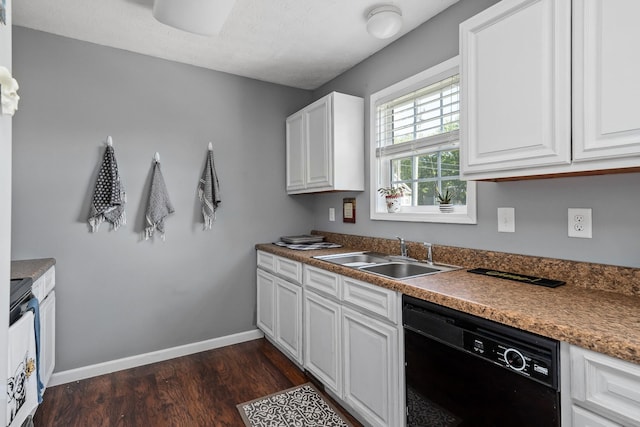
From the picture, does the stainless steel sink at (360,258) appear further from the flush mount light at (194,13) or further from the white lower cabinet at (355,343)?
the flush mount light at (194,13)

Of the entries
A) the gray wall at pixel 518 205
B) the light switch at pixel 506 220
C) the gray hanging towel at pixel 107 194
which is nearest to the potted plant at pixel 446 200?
the gray wall at pixel 518 205

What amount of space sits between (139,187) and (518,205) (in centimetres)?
260

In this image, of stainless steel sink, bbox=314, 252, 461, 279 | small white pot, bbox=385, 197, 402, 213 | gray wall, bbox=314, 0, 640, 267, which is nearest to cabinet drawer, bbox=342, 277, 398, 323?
stainless steel sink, bbox=314, 252, 461, 279

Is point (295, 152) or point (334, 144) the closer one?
point (334, 144)

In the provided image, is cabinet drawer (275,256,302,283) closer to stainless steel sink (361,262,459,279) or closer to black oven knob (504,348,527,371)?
stainless steel sink (361,262,459,279)

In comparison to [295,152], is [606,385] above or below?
below

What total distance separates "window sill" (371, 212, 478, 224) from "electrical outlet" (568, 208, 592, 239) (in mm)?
461

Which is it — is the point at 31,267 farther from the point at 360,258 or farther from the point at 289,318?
the point at 360,258

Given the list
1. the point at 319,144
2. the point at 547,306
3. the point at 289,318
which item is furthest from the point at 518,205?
the point at 289,318

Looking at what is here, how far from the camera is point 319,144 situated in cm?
Result: 276

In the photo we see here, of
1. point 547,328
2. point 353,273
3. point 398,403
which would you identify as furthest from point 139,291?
point 547,328

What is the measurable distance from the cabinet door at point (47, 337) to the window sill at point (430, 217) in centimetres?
225

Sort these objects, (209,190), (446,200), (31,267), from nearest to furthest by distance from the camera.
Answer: (31,267) < (446,200) < (209,190)

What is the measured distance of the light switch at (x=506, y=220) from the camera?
5.65 feet
